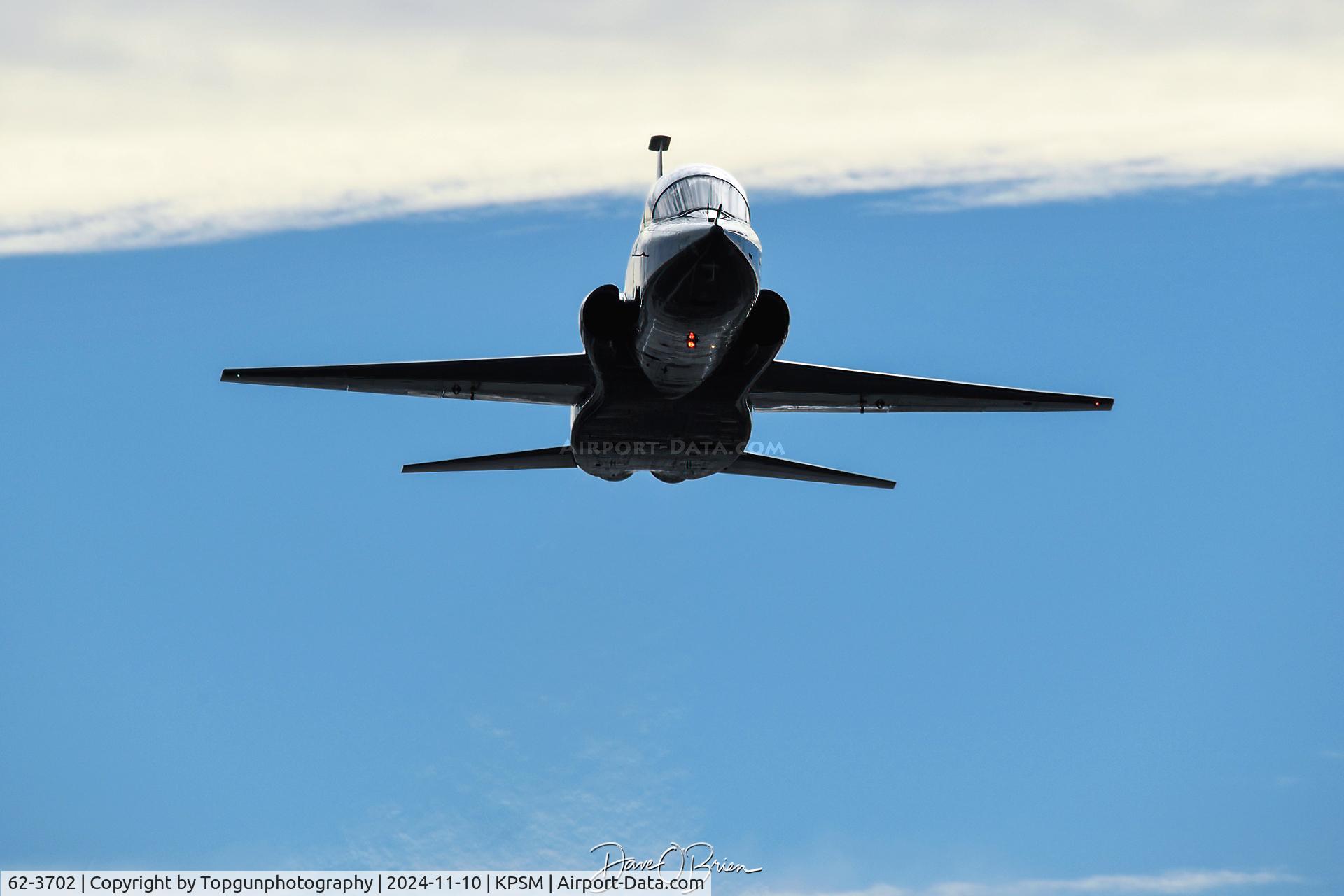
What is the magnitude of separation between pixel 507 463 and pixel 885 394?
905 centimetres

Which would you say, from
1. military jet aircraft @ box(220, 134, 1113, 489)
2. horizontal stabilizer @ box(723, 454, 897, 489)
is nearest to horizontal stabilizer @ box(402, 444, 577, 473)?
military jet aircraft @ box(220, 134, 1113, 489)

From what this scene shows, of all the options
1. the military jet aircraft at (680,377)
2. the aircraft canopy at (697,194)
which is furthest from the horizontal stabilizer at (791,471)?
the aircraft canopy at (697,194)

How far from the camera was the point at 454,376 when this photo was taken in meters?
30.0

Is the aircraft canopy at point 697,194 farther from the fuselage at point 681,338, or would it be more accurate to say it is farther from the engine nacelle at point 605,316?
the engine nacelle at point 605,316

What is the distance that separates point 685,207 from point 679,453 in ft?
21.4

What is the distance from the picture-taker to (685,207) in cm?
2594

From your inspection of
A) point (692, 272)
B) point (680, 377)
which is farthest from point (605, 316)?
point (692, 272)

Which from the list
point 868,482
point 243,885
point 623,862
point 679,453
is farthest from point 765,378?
point 243,885

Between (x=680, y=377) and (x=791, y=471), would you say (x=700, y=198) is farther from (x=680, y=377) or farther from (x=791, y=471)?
(x=791, y=471)

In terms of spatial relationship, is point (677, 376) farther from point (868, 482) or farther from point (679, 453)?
point (868, 482)

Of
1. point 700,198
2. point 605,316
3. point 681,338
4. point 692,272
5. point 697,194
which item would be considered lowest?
point 692,272

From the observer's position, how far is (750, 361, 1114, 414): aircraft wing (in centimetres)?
3084

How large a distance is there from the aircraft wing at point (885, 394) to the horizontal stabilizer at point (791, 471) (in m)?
1.66

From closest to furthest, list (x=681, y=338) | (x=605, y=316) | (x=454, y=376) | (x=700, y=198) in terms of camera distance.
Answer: (x=700, y=198), (x=681, y=338), (x=605, y=316), (x=454, y=376)
